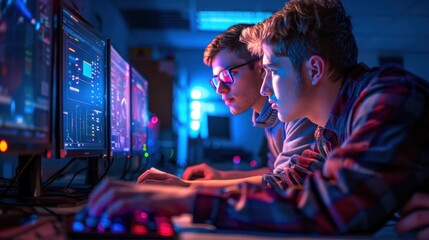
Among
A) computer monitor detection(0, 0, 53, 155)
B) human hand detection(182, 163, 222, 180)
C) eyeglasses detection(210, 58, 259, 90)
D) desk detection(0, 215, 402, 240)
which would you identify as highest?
eyeglasses detection(210, 58, 259, 90)

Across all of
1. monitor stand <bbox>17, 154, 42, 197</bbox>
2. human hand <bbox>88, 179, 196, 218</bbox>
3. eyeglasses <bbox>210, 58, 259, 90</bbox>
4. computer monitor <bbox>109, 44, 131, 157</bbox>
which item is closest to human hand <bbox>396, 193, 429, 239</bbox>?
human hand <bbox>88, 179, 196, 218</bbox>

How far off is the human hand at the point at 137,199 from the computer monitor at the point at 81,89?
14.8 inches

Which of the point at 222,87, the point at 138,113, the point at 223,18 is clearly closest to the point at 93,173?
the point at 138,113

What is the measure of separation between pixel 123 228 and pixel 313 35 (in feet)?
2.13

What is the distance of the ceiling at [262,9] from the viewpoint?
4574 millimetres

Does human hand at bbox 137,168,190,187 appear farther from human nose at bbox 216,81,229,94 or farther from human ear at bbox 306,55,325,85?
human nose at bbox 216,81,229,94

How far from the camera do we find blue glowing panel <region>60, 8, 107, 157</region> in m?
0.99

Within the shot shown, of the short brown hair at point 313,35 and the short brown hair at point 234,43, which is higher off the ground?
the short brown hair at point 234,43

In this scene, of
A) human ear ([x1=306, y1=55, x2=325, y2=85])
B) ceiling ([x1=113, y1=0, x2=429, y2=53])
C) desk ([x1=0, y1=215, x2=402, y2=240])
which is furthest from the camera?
ceiling ([x1=113, y1=0, x2=429, y2=53])

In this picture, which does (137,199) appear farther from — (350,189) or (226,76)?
(226,76)

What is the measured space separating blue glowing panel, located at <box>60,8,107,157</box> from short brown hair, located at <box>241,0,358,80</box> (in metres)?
0.50

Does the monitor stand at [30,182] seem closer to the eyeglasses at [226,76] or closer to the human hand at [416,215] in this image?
the human hand at [416,215]

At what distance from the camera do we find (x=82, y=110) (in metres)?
1.11

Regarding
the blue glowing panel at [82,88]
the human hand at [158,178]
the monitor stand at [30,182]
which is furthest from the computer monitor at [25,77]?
the human hand at [158,178]
